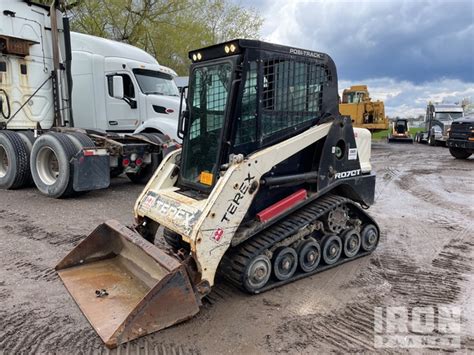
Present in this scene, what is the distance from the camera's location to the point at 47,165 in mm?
7762

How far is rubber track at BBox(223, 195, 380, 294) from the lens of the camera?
3582 millimetres

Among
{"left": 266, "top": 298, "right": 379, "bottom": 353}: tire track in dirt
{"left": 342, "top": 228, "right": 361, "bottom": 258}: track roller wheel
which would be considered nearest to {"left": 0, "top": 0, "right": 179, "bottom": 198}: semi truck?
{"left": 342, "top": 228, "right": 361, "bottom": 258}: track roller wheel

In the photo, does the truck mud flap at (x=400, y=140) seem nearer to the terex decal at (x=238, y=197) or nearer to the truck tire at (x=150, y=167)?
the truck tire at (x=150, y=167)

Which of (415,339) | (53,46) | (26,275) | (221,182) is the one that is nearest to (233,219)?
(221,182)

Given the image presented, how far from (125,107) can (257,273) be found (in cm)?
691

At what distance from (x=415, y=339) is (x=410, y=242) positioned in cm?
254

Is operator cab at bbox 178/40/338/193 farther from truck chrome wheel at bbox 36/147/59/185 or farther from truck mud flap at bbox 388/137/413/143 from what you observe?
truck mud flap at bbox 388/137/413/143

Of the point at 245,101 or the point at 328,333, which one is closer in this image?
the point at 328,333

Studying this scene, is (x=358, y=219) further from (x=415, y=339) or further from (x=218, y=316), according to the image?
(x=218, y=316)

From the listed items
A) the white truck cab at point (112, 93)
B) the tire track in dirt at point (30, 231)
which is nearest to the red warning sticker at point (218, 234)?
the tire track in dirt at point (30, 231)

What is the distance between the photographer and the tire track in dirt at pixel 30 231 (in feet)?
16.9

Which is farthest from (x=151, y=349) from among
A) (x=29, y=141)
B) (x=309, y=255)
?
(x=29, y=141)

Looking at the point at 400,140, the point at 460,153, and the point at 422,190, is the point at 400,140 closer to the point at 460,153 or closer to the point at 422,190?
the point at 460,153

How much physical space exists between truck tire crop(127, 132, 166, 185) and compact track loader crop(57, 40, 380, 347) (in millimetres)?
Result: 4057
